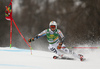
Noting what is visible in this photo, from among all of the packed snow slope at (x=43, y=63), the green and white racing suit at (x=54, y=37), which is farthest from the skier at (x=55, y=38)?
the packed snow slope at (x=43, y=63)

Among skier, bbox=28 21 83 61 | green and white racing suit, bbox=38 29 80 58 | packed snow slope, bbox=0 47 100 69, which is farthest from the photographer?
green and white racing suit, bbox=38 29 80 58

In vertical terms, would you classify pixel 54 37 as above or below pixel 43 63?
above

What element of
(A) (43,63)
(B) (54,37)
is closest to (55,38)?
(B) (54,37)

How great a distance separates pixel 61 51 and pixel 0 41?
922 cm

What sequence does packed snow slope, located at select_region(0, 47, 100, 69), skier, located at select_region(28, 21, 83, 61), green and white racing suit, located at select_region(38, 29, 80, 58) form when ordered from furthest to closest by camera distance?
green and white racing suit, located at select_region(38, 29, 80, 58), skier, located at select_region(28, 21, 83, 61), packed snow slope, located at select_region(0, 47, 100, 69)

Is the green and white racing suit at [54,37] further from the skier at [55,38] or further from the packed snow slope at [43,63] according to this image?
the packed snow slope at [43,63]

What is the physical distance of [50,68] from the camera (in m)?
3.81

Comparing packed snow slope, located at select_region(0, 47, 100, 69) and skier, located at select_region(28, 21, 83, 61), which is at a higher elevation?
skier, located at select_region(28, 21, 83, 61)

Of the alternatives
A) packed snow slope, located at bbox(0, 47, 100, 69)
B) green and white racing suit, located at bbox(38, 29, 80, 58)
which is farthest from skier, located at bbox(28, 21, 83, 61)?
packed snow slope, located at bbox(0, 47, 100, 69)

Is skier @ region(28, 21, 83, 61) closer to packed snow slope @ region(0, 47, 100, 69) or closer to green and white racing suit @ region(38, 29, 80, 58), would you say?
green and white racing suit @ region(38, 29, 80, 58)

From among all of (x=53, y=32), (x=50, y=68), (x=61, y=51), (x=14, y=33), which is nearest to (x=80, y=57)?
(x=61, y=51)

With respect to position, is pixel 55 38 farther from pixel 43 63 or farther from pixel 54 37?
pixel 43 63

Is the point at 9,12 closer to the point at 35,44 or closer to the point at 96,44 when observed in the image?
the point at 35,44

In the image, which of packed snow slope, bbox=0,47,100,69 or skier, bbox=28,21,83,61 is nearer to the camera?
packed snow slope, bbox=0,47,100,69
